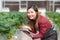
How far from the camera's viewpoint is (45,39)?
512 centimetres

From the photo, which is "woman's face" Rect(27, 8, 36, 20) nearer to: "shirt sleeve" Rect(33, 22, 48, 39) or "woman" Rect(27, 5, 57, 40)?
"woman" Rect(27, 5, 57, 40)

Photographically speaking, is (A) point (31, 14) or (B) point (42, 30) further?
(B) point (42, 30)

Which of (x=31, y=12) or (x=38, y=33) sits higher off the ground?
(x=31, y=12)

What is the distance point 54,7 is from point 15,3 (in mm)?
2538

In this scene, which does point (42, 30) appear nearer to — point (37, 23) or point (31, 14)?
point (37, 23)

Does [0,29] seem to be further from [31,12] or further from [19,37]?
[31,12]

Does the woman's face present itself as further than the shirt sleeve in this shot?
No

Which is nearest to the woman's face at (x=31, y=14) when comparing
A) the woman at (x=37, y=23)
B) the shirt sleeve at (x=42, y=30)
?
the woman at (x=37, y=23)

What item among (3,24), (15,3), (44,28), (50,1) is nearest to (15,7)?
(15,3)

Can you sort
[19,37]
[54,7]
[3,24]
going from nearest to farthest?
[19,37], [3,24], [54,7]

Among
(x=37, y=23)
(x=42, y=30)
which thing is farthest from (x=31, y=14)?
(x=42, y=30)

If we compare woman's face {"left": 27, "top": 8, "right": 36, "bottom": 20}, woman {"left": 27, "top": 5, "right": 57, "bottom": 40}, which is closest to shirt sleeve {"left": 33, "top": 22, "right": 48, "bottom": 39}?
woman {"left": 27, "top": 5, "right": 57, "bottom": 40}

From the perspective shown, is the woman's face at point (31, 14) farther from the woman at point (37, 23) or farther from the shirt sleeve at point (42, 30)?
the shirt sleeve at point (42, 30)

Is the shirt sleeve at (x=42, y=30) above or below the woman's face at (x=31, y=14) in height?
below
